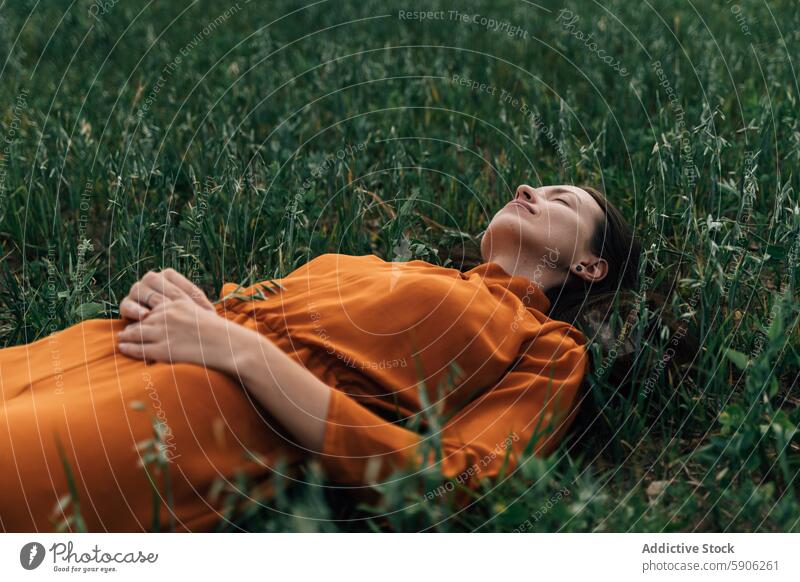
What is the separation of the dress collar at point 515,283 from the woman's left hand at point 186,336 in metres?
0.80

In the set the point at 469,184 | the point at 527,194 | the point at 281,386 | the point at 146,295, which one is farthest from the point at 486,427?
the point at 469,184

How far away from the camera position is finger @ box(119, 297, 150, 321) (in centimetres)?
205

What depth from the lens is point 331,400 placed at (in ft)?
6.30

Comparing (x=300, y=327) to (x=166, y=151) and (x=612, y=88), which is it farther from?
(x=612, y=88)

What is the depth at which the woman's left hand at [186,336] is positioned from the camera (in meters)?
1.93

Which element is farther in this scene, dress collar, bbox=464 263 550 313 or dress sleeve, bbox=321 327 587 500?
dress collar, bbox=464 263 550 313

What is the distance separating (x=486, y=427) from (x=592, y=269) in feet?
2.60

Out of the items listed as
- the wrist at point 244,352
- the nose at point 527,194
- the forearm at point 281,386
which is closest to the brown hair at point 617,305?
the nose at point 527,194

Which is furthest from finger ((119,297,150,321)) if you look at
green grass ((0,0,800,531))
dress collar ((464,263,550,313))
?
dress collar ((464,263,550,313))

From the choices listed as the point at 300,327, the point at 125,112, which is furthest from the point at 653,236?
the point at 125,112

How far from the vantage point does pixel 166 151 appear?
3867 millimetres

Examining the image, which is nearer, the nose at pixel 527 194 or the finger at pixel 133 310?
the finger at pixel 133 310

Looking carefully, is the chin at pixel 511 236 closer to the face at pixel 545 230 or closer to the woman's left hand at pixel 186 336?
the face at pixel 545 230

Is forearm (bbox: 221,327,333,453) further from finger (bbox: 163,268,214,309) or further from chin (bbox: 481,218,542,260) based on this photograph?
chin (bbox: 481,218,542,260)
